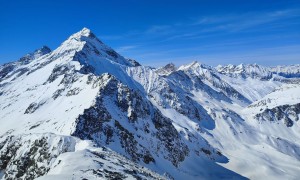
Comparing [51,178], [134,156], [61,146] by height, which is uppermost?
[134,156]

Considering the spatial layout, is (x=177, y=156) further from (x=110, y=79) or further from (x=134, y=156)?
(x=110, y=79)

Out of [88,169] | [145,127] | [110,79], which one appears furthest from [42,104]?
[88,169]

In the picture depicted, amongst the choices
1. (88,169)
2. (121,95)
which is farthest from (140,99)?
(88,169)

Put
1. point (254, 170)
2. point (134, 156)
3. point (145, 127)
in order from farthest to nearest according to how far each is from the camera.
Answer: point (254, 170) < point (145, 127) < point (134, 156)

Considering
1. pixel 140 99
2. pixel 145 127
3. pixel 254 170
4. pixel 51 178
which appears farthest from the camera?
pixel 254 170

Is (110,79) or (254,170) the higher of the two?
(110,79)

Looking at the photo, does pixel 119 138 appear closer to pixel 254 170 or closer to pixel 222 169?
pixel 222 169

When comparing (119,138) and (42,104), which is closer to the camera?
(119,138)

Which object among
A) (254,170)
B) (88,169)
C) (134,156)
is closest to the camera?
(88,169)

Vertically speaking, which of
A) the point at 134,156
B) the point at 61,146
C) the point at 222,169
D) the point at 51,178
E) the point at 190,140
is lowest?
the point at 51,178
